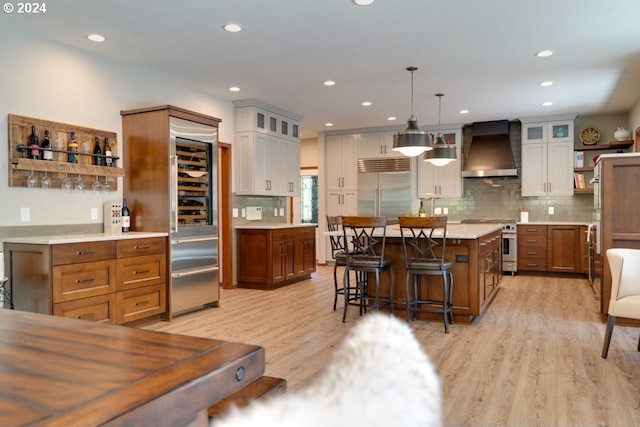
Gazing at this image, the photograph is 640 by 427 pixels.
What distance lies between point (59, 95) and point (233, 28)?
1667 millimetres

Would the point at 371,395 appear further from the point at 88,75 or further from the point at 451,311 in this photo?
the point at 88,75

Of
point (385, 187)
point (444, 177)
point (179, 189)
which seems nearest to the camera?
point (179, 189)

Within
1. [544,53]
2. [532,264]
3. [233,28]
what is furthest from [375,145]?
[233,28]

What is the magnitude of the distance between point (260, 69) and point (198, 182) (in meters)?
1.39

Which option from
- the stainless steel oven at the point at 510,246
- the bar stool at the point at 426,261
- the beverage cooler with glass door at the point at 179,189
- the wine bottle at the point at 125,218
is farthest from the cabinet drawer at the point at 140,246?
the stainless steel oven at the point at 510,246

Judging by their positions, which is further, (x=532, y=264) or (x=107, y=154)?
(x=532, y=264)

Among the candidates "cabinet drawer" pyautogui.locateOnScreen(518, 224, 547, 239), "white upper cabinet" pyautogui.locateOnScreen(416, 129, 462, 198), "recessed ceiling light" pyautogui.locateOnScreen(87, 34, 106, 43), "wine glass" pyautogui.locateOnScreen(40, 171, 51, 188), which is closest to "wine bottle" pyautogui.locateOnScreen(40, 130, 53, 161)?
"wine glass" pyautogui.locateOnScreen(40, 171, 51, 188)

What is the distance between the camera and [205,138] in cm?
495

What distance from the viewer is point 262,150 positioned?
21.5 feet

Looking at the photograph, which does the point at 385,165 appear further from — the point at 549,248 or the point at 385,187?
the point at 549,248

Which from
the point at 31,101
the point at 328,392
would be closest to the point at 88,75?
the point at 31,101

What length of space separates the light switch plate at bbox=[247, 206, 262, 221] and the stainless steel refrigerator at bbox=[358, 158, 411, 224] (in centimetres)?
226

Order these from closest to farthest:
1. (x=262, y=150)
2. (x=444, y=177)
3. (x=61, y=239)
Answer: (x=61, y=239) < (x=262, y=150) < (x=444, y=177)

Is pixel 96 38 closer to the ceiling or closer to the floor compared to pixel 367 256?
closer to the ceiling
